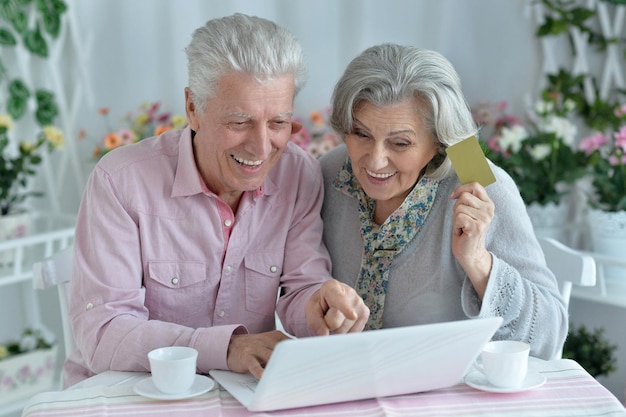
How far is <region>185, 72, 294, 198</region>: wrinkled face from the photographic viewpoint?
4.75ft

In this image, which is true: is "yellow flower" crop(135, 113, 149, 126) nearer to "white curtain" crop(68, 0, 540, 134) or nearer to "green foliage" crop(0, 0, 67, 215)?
"white curtain" crop(68, 0, 540, 134)

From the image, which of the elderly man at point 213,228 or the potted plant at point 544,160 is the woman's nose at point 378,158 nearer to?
the elderly man at point 213,228

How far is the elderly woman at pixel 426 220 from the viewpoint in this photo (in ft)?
4.80

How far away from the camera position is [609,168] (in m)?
2.42

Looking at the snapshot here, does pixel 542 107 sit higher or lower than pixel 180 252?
higher

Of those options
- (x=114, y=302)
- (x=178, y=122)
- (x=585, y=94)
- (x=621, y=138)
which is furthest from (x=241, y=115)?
(x=585, y=94)

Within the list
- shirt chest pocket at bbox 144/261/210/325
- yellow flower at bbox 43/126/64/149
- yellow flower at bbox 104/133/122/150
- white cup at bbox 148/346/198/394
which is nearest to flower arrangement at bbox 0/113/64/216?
yellow flower at bbox 43/126/64/149

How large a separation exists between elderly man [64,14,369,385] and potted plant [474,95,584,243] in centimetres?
103

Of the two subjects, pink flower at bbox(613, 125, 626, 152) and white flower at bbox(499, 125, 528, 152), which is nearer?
pink flower at bbox(613, 125, 626, 152)

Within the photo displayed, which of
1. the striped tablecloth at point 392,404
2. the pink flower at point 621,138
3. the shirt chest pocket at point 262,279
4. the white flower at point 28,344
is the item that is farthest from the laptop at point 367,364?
the white flower at point 28,344

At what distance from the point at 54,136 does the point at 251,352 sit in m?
1.38

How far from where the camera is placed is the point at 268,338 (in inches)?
Result: 53.5

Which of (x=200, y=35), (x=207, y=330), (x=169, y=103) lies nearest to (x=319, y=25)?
(x=169, y=103)

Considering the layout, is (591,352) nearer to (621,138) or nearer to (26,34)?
(621,138)
